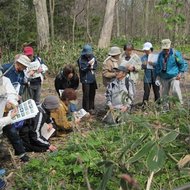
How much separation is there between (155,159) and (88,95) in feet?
23.4

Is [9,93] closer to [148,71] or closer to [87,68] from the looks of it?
[87,68]

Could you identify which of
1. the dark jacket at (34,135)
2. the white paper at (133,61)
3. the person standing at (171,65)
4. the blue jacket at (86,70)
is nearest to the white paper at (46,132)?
the dark jacket at (34,135)

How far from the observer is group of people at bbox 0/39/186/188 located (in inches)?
212

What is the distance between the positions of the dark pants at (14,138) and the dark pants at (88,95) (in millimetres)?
2884

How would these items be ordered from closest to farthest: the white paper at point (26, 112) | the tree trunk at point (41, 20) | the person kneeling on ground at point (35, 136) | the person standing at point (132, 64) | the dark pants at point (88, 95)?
the white paper at point (26, 112) → the person kneeling on ground at point (35, 136) → the person standing at point (132, 64) → the dark pants at point (88, 95) → the tree trunk at point (41, 20)

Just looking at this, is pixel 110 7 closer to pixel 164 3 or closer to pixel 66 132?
pixel 164 3

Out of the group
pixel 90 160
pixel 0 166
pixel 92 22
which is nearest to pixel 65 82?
pixel 0 166

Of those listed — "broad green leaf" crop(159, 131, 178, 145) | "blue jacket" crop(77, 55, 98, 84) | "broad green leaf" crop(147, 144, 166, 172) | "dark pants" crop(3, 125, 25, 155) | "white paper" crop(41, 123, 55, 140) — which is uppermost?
"broad green leaf" crop(159, 131, 178, 145)

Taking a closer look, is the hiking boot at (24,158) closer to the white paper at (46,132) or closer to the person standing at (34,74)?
the white paper at (46,132)

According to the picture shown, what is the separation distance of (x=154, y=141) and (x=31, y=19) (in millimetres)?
19248

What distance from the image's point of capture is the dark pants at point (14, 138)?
5.24 m

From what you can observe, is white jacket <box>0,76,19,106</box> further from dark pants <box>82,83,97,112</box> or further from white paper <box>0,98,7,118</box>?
dark pants <box>82,83,97,112</box>

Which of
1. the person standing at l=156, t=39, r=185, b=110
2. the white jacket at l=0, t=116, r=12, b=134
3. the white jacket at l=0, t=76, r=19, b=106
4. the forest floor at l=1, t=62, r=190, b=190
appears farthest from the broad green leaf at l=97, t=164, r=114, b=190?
the person standing at l=156, t=39, r=185, b=110

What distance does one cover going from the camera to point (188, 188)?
3.60 ft
